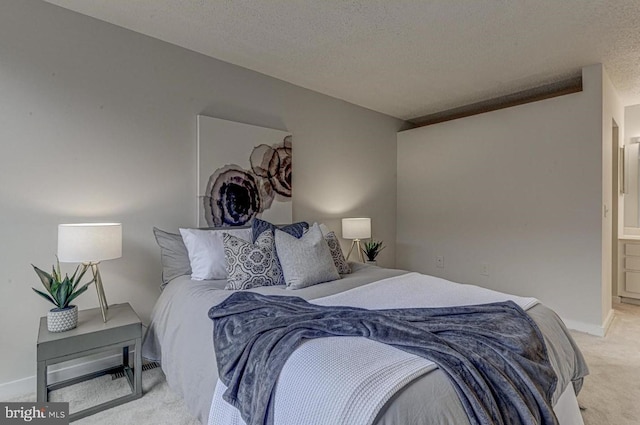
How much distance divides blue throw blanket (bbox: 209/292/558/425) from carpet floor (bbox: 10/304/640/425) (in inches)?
29.9

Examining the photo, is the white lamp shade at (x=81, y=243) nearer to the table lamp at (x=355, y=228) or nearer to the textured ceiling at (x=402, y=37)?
the textured ceiling at (x=402, y=37)

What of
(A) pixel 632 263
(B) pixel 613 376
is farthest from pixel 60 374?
(A) pixel 632 263

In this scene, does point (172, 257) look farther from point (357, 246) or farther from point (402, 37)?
point (402, 37)

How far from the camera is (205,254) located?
234cm

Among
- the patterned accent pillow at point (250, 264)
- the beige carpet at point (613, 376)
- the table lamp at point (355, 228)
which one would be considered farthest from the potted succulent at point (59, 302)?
the beige carpet at point (613, 376)

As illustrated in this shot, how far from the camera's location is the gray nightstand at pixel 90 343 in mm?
1710

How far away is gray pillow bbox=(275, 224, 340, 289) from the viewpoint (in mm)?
2213

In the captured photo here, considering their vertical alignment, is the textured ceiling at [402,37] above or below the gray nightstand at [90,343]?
above

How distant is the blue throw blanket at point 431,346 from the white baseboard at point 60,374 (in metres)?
1.32

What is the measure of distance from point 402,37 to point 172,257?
245 cm

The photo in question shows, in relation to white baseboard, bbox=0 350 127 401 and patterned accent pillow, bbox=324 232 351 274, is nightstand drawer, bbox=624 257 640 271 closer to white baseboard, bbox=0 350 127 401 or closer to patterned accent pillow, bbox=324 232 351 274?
patterned accent pillow, bbox=324 232 351 274

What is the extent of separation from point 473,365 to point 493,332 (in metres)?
0.31

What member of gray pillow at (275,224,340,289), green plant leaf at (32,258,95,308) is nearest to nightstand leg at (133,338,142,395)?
green plant leaf at (32,258,95,308)

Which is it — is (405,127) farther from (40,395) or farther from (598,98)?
(40,395)
